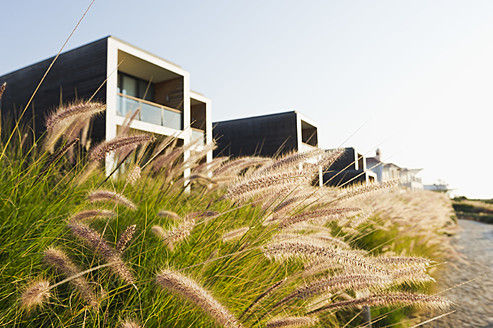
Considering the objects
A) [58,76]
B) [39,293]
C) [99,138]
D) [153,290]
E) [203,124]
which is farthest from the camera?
[203,124]

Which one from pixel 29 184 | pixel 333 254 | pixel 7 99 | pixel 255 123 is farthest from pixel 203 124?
pixel 333 254

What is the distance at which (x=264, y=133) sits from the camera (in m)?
19.3

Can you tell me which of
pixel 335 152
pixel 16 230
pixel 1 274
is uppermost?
pixel 335 152

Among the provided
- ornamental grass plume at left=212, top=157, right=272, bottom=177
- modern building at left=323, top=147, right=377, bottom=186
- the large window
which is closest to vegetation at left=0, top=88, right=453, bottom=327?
modern building at left=323, top=147, right=377, bottom=186

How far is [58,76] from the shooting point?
11.5 meters

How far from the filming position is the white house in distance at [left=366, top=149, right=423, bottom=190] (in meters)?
1.93

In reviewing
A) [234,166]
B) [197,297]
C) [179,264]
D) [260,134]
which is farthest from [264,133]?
[197,297]

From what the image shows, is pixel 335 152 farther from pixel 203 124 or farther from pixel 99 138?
pixel 203 124

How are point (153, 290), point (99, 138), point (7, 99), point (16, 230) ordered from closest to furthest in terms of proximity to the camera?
point (153, 290), point (16, 230), point (99, 138), point (7, 99)

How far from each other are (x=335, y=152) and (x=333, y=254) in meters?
0.64

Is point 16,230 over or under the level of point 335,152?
under

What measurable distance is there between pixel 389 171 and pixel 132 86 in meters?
33.2

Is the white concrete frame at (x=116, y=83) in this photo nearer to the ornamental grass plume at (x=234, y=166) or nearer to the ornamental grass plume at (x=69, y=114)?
the ornamental grass plume at (x=234, y=166)

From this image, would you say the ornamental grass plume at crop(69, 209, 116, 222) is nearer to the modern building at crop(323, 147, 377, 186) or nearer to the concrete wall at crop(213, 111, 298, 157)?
the modern building at crop(323, 147, 377, 186)
